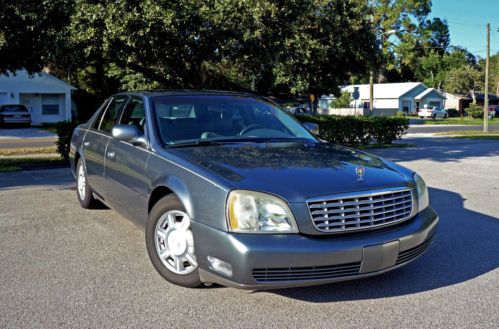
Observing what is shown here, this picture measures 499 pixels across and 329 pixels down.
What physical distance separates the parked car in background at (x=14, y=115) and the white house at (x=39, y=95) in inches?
148

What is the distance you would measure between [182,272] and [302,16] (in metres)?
10.3

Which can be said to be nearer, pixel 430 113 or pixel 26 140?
pixel 26 140

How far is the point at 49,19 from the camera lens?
1058 cm

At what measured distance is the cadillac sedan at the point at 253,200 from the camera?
138 inches

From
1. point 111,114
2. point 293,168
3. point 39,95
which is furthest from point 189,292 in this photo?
point 39,95

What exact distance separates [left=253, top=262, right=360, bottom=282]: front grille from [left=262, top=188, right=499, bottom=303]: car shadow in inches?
15.6

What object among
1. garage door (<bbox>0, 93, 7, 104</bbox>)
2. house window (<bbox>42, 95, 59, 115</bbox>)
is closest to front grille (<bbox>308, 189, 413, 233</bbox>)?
garage door (<bbox>0, 93, 7, 104</bbox>)

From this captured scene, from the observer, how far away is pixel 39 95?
118 ft

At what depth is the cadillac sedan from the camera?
3.51 m

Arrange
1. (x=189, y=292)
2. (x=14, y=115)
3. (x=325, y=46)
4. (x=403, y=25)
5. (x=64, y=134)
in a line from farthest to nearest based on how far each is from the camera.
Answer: (x=403, y=25), (x=14, y=115), (x=325, y=46), (x=64, y=134), (x=189, y=292)

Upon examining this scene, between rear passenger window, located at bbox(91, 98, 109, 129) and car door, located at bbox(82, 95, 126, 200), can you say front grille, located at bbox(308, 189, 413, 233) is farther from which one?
rear passenger window, located at bbox(91, 98, 109, 129)

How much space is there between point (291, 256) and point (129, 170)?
2.19m

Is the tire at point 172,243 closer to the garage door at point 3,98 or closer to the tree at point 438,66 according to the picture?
the garage door at point 3,98

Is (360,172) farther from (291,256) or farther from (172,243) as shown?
(172,243)
